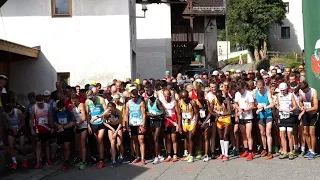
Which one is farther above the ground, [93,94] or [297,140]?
[93,94]

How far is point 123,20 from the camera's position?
16.6 metres

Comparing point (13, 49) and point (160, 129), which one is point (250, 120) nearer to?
point (160, 129)

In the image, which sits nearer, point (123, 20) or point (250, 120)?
point (250, 120)

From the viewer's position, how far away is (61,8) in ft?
54.6

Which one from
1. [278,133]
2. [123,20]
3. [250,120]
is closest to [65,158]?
[250,120]

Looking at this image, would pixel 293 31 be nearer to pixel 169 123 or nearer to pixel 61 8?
pixel 61 8

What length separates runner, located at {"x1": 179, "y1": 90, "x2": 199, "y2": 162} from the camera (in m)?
10.4

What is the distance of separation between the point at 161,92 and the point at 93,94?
5.50ft

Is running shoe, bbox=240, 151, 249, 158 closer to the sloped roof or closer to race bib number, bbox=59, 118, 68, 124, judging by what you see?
race bib number, bbox=59, 118, 68, 124

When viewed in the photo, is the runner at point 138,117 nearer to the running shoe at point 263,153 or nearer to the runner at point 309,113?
the running shoe at point 263,153

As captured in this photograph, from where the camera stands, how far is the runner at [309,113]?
10000mm

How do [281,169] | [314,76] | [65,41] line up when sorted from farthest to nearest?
[65,41], [314,76], [281,169]

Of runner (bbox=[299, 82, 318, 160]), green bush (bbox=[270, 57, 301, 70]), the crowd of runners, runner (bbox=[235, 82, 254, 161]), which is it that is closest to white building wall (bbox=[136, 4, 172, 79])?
the crowd of runners

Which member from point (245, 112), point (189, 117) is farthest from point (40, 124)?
point (245, 112)
